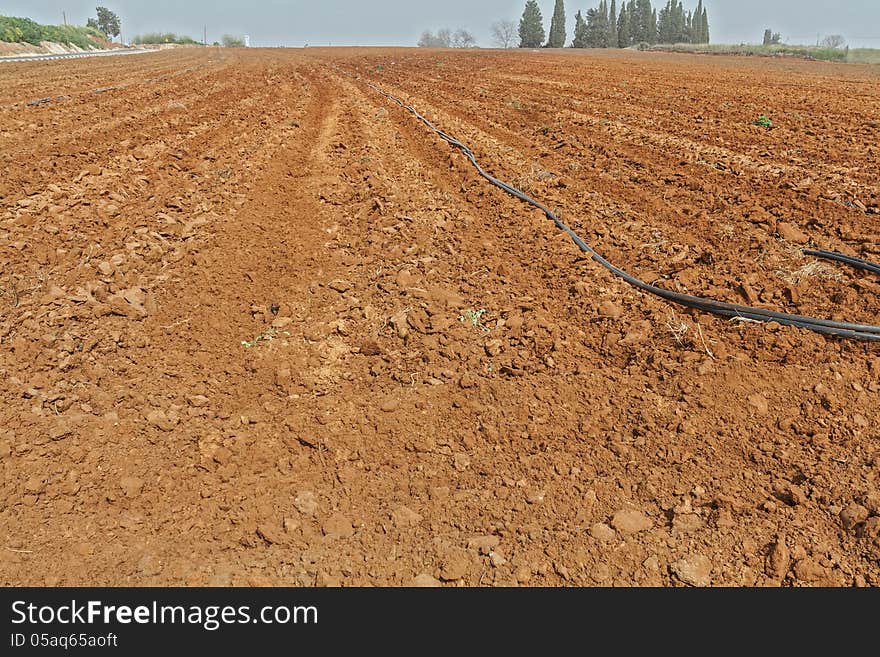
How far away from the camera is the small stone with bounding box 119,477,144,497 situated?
280 centimetres

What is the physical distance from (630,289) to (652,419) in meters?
1.42

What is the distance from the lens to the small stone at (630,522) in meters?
2.56

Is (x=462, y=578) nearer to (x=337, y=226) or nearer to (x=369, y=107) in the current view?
(x=337, y=226)

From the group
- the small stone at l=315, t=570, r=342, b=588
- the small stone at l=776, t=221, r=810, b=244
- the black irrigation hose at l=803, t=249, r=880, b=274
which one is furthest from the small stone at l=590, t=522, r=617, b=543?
the small stone at l=776, t=221, r=810, b=244

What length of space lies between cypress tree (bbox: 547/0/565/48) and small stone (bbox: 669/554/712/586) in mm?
75889

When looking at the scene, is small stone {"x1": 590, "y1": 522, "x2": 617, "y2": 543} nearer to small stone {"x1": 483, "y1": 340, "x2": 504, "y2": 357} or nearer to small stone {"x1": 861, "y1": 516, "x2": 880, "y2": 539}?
small stone {"x1": 861, "y1": 516, "x2": 880, "y2": 539}

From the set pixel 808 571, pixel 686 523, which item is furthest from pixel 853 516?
pixel 686 523

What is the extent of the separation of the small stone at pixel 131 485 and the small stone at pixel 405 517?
131cm

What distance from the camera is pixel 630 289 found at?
426cm

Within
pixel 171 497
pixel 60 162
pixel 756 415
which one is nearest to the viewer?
pixel 171 497

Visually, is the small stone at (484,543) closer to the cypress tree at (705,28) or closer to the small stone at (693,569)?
the small stone at (693,569)

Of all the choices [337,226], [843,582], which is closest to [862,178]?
[843,582]

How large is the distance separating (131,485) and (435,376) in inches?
70.3

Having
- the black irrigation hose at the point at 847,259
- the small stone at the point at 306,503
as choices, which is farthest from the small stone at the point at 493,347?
the black irrigation hose at the point at 847,259
